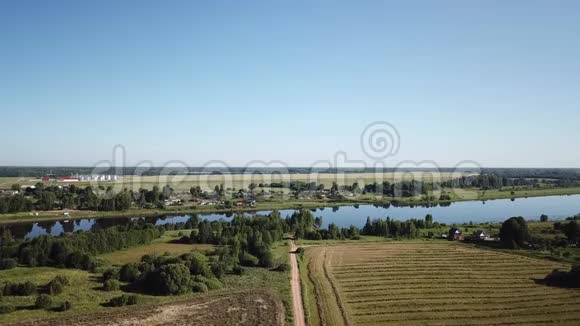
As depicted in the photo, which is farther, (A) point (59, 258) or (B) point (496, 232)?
(B) point (496, 232)

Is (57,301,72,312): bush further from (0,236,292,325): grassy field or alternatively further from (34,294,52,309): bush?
(34,294,52,309): bush

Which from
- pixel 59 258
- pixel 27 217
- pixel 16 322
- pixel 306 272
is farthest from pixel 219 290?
pixel 27 217

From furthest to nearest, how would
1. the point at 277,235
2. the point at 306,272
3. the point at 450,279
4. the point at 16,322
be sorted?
the point at 277,235
the point at 306,272
the point at 450,279
the point at 16,322

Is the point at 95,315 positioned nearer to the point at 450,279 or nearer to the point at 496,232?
the point at 450,279

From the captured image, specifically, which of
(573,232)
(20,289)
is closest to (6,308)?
(20,289)

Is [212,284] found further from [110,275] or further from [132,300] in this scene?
[110,275]

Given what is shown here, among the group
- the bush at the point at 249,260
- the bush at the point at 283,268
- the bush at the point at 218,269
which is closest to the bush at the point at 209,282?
the bush at the point at 218,269

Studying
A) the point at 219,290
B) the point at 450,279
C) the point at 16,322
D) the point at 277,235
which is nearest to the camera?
the point at 16,322
